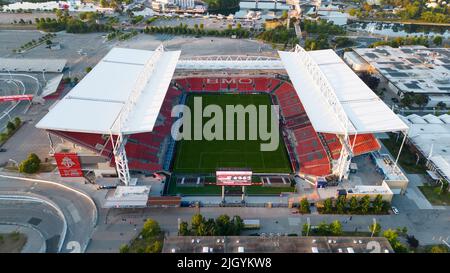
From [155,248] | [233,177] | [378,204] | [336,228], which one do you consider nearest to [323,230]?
[336,228]

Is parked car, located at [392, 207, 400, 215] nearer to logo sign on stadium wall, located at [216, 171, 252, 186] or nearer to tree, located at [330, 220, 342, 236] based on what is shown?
tree, located at [330, 220, 342, 236]

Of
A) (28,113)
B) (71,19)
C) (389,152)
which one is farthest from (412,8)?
(28,113)

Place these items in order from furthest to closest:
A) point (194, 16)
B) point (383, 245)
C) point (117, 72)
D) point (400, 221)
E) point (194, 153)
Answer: point (194, 16) < point (117, 72) < point (194, 153) < point (400, 221) < point (383, 245)

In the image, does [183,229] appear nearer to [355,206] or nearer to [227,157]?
[227,157]

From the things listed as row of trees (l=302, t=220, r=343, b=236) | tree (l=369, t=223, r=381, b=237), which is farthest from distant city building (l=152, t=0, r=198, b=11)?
tree (l=369, t=223, r=381, b=237)

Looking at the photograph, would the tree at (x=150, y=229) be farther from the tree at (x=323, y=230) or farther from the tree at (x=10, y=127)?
the tree at (x=10, y=127)

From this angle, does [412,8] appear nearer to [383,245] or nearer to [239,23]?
[239,23]
